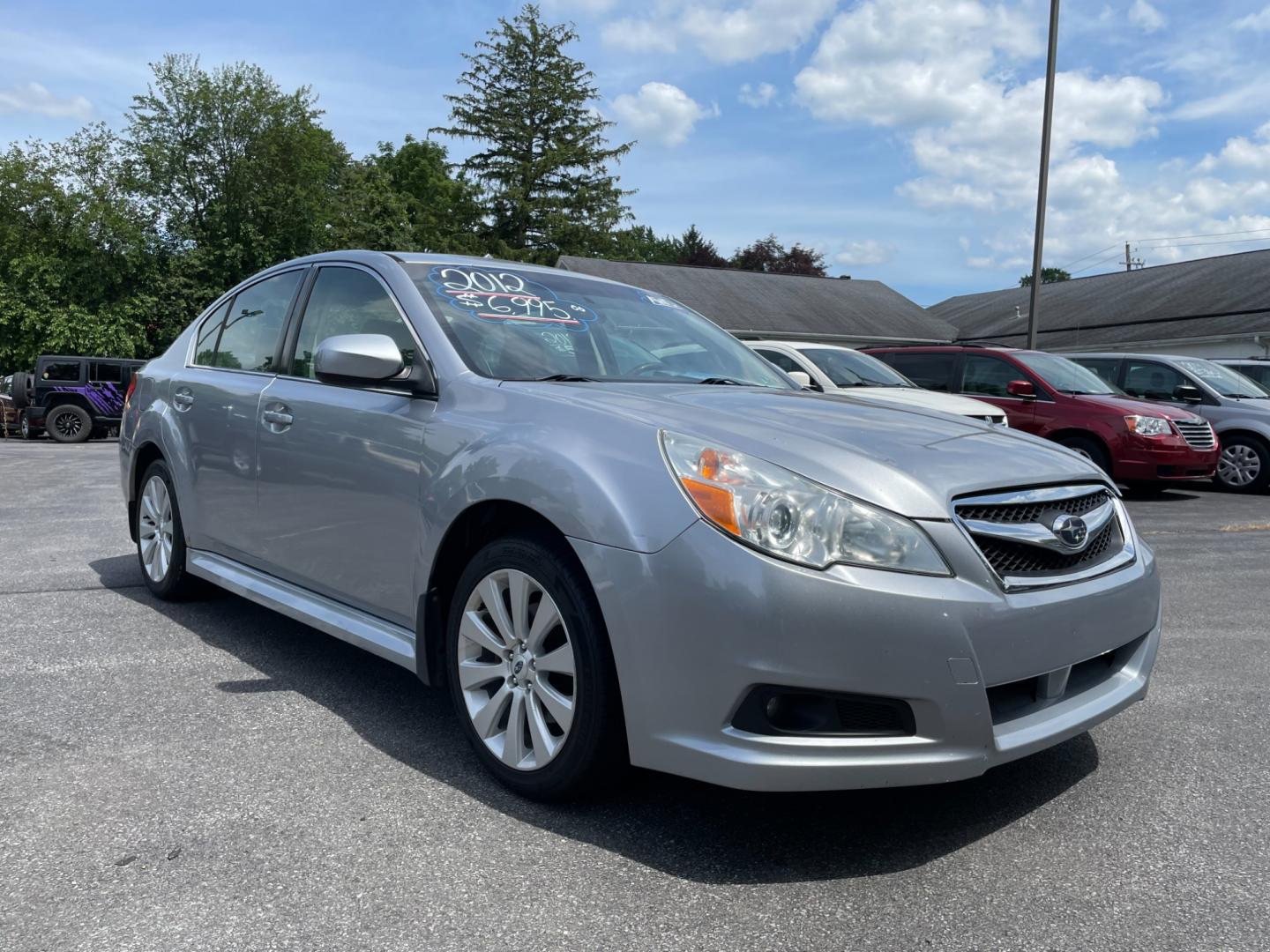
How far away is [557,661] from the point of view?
2.85 m

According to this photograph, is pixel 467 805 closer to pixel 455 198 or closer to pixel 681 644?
pixel 681 644

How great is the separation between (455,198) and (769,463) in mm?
50041

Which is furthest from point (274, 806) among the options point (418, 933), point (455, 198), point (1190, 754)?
point (455, 198)

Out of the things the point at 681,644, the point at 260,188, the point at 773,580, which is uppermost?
the point at 260,188

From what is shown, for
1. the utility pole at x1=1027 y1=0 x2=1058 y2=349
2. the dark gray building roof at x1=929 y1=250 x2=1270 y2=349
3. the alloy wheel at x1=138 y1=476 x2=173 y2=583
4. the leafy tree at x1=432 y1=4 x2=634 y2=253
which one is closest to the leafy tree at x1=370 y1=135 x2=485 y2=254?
the leafy tree at x1=432 y1=4 x2=634 y2=253

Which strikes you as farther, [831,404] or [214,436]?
[214,436]

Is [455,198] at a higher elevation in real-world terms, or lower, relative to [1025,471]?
higher

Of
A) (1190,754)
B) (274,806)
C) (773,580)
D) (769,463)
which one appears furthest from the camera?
(1190,754)

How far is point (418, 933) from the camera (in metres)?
2.29

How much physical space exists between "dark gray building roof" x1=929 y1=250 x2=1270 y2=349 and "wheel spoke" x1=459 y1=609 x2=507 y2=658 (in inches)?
1215

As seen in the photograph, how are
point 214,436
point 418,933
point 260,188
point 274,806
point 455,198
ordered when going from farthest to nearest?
point 455,198 → point 260,188 → point 214,436 → point 274,806 → point 418,933

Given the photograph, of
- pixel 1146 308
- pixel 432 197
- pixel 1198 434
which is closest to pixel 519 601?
pixel 1198 434

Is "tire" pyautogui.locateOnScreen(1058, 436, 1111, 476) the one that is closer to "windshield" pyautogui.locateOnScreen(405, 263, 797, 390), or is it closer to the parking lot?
the parking lot

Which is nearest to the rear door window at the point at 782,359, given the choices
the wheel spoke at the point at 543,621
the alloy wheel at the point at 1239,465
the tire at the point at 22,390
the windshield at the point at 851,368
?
the windshield at the point at 851,368
